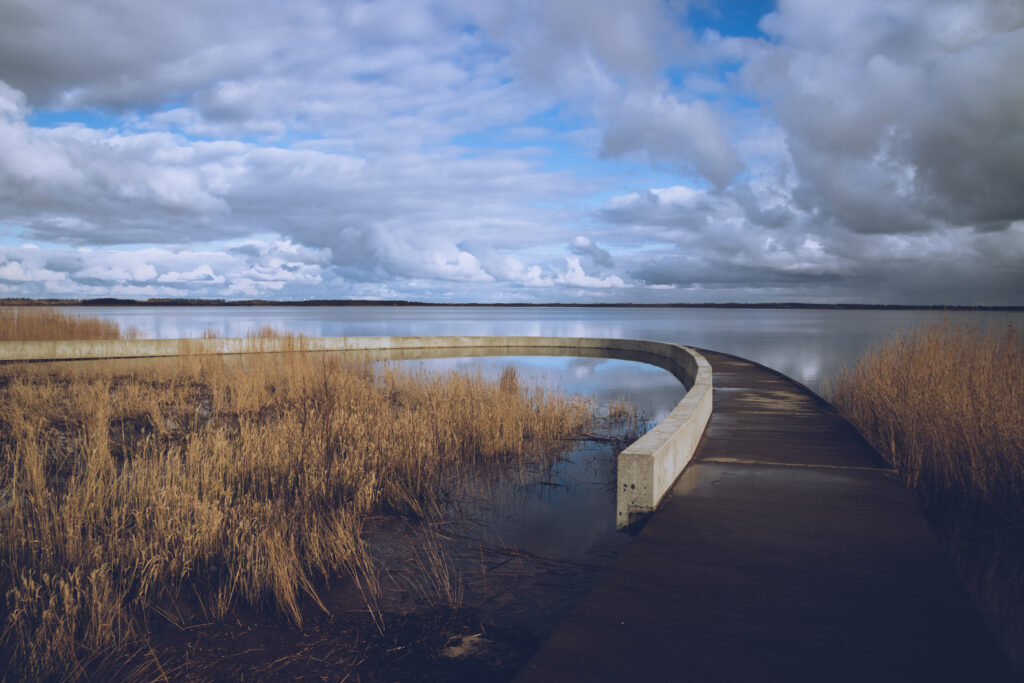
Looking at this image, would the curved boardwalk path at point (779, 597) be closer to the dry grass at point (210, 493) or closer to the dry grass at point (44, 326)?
the dry grass at point (210, 493)

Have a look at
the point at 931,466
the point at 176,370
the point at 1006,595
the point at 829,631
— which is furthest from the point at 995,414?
the point at 176,370

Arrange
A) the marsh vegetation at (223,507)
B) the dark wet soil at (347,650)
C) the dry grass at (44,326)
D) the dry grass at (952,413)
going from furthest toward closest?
the dry grass at (44,326), the dry grass at (952,413), the marsh vegetation at (223,507), the dark wet soil at (347,650)

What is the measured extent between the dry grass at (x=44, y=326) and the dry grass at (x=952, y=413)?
63.7ft

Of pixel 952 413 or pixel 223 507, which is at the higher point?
pixel 952 413

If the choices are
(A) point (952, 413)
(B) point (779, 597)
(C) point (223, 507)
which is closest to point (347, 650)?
(C) point (223, 507)

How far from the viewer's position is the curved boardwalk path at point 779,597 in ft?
7.29

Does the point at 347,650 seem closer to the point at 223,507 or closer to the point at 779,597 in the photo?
the point at 223,507

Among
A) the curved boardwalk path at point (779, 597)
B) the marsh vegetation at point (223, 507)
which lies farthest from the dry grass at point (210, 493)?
the curved boardwalk path at point (779, 597)

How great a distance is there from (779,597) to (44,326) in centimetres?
1973

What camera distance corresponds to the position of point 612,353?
76.0 ft

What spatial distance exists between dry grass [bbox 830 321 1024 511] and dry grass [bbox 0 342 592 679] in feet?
12.3

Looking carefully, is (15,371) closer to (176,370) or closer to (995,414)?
(176,370)

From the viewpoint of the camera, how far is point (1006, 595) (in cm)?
351

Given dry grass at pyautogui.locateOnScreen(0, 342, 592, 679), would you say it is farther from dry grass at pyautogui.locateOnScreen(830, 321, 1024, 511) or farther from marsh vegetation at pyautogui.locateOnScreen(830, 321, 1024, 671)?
dry grass at pyautogui.locateOnScreen(830, 321, 1024, 511)
